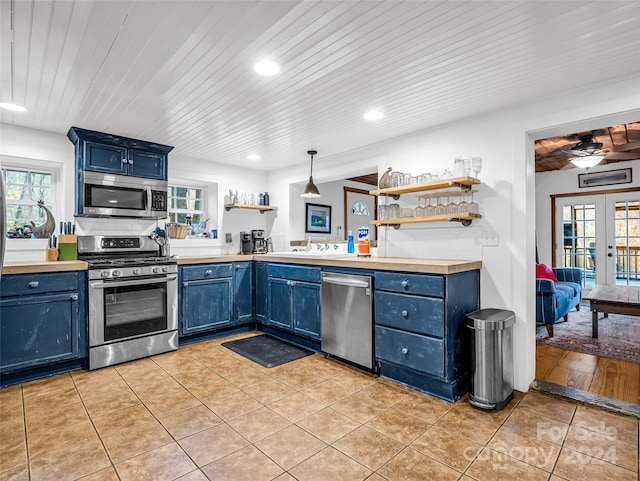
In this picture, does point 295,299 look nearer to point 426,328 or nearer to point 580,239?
point 426,328

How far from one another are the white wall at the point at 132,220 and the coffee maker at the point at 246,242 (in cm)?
21

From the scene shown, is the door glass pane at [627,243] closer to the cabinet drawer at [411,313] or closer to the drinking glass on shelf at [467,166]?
the drinking glass on shelf at [467,166]

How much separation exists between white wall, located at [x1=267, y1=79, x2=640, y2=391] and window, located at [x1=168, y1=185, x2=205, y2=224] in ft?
9.82

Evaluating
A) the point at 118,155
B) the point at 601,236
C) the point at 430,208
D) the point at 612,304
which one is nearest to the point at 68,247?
the point at 118,155

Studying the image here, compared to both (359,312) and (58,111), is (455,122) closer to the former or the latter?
(359,312)

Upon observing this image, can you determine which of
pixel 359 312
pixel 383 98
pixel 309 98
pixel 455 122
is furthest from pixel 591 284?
pixel 309 98

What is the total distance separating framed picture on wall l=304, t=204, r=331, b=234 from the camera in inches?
214

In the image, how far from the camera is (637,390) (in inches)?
101

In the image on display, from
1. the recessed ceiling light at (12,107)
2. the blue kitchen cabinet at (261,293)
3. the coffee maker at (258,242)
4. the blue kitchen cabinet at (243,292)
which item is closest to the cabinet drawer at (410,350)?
the blue kitchen cabinet at (261,293)

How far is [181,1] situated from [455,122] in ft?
7.81

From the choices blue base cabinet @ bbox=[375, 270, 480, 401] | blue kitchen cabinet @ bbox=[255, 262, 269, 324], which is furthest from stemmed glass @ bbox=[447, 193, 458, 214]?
blue kitchen cabinet @ bbox=[255, 262, 269, 324]

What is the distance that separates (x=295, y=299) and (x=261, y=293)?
0.68 meters

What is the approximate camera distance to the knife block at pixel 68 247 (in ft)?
10.8

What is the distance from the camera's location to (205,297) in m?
3.87
